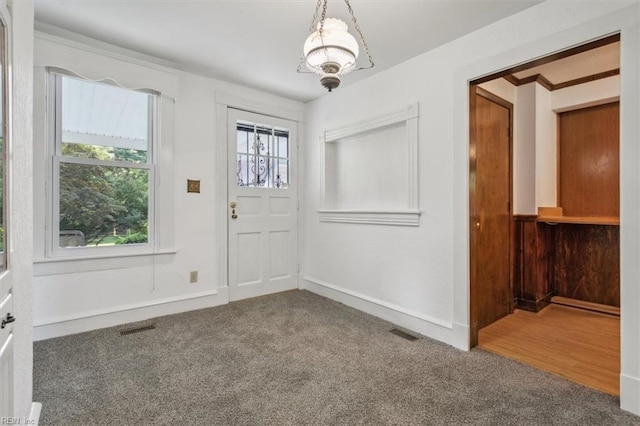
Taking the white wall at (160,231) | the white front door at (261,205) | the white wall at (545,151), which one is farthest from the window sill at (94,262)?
the white wall at (545,151)

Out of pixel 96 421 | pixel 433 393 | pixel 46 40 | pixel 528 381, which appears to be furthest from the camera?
pixel 46 40

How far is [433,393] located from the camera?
1.83 meters

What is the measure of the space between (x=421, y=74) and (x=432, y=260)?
1.60 meters

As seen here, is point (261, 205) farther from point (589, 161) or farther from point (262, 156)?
point (589, 161)

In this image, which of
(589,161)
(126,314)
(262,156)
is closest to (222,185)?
(262,156)

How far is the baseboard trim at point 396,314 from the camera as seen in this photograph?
2.50m

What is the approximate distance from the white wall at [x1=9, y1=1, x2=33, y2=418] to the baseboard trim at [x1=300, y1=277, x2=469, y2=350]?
2.52m

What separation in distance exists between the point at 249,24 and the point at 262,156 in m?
1.66

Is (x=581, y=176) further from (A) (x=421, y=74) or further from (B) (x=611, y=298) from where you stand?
(A) (x=421, y=74)

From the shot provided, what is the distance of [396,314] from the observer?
2941 millimetres

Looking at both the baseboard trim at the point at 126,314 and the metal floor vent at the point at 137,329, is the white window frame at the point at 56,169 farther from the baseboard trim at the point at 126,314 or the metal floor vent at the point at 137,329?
Answer: the metal floor vent at the point at 137,329

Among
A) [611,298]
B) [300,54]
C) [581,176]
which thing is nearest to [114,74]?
[300,54]

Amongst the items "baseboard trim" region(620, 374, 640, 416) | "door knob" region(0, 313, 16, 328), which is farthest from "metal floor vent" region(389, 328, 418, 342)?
"door knob" region(0, 313, 16, 328)

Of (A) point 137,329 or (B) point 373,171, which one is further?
(B) point 373,171
